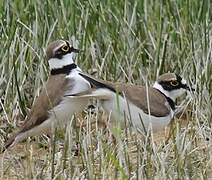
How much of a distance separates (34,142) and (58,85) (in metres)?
0.42

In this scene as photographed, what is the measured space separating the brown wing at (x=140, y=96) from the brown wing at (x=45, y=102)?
17cm

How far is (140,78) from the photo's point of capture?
6.38 m

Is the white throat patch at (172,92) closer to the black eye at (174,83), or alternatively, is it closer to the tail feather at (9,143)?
the black eye at (174,83)

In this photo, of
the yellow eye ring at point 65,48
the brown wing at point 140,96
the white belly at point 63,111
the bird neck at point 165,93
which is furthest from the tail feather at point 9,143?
the bird neck at point 165,93

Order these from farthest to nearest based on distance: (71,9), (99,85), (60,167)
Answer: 1. (71,9)
2. (99,85)
3. (60,167)

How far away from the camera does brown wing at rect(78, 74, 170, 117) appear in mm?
5281

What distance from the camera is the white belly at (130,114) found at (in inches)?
206

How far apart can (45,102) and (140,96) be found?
584 mm

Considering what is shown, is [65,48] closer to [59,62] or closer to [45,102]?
[59,62]

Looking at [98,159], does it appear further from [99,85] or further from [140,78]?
[140,78]

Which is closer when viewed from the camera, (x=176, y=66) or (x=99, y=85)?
(x=99, y=85)

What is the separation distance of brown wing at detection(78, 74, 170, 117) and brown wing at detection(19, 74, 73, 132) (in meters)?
0.17

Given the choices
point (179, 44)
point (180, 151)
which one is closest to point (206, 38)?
point (179, 44)

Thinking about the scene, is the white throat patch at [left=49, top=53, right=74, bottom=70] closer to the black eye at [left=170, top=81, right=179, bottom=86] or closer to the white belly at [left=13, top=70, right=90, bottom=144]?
the white belly at [left=13, top=70, right=90, bottom=144]
